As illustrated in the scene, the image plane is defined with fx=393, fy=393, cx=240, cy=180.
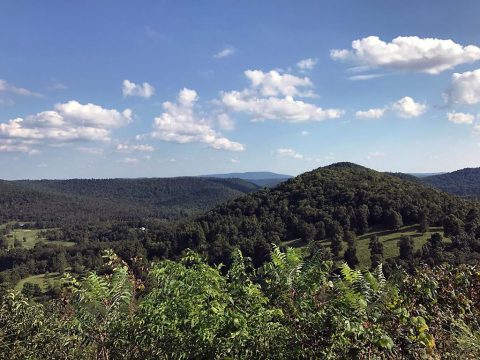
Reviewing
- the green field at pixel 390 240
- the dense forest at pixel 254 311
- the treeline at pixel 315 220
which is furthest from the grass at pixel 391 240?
the dense forest at pixel 254 311

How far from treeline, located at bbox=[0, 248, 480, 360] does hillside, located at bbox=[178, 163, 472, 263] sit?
80.6 metres

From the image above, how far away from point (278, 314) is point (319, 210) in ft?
393

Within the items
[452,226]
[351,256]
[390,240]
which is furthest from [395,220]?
[351,256]

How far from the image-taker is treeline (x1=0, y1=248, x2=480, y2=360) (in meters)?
5.12

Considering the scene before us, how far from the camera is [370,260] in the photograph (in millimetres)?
83688

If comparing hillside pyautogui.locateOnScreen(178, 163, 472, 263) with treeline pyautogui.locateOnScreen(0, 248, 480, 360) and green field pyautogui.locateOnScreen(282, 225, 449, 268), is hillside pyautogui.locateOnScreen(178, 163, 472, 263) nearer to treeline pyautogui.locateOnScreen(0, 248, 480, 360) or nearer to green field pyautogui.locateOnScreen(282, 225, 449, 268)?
green field pyautogui.locateOnScreen(282, 225, 449, 268)

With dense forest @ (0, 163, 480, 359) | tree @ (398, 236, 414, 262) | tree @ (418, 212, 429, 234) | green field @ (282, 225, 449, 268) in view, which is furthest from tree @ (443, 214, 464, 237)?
dense forest @ (0, 163, 480, 359)

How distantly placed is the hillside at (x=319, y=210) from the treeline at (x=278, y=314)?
Answer: 265 feet

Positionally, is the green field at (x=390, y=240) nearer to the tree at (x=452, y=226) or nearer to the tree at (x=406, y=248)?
the tree at (x=452, y=226)

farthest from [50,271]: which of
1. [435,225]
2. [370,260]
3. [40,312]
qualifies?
[40,312]

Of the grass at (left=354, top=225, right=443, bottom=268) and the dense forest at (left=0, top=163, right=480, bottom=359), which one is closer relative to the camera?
the dense forest at (left=0, top=163, right=480, bottom=359)

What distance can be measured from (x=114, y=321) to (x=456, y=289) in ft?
18.7

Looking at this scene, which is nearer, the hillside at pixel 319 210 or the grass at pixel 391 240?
the grass at pixel 391 240

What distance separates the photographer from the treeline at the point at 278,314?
16.8ft
